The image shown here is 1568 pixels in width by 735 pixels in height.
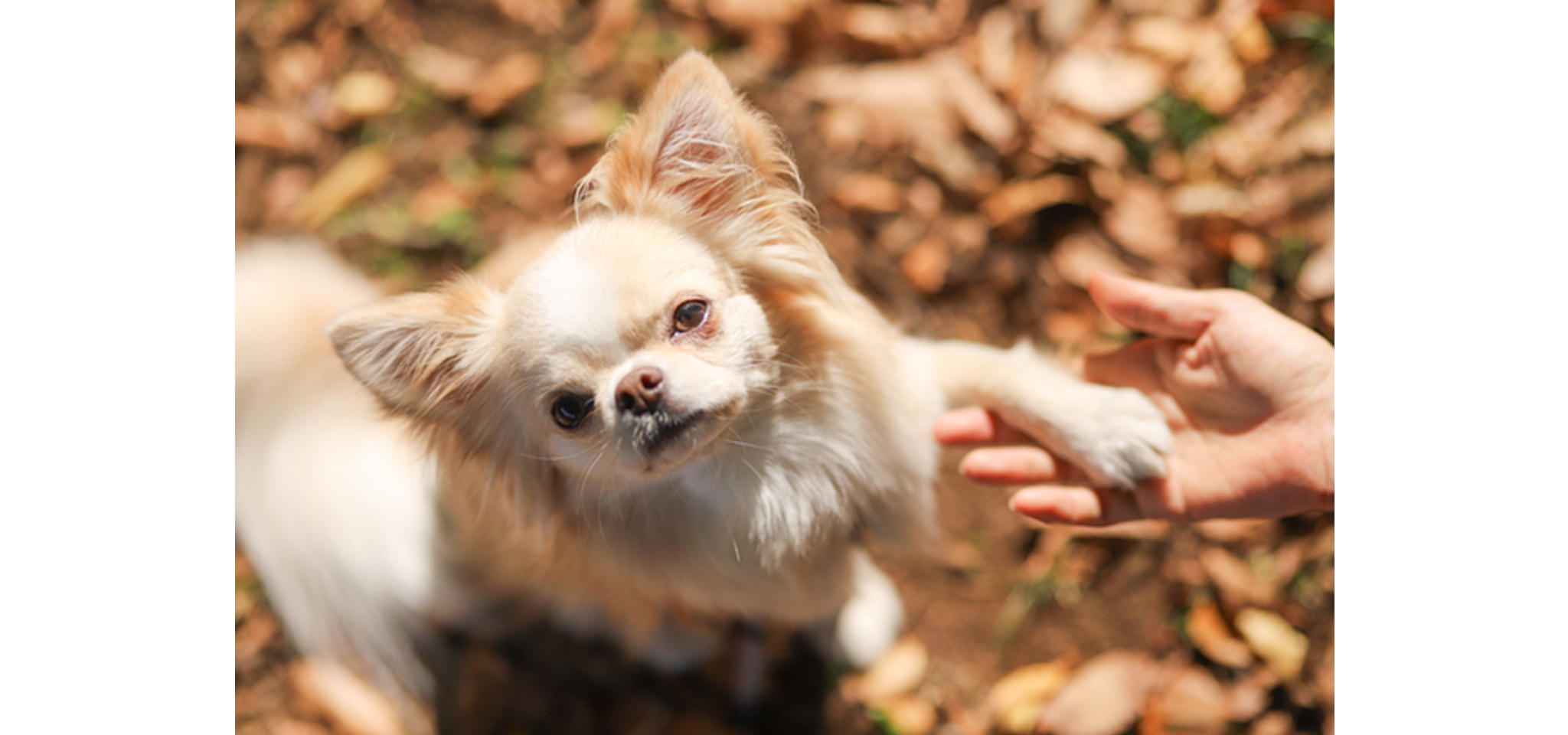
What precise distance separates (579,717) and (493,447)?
1.29 meters

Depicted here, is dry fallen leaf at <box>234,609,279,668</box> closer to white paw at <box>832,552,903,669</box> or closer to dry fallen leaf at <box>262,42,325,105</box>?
white paw at <box>832,552,903,669</box>

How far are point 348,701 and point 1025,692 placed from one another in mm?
2208

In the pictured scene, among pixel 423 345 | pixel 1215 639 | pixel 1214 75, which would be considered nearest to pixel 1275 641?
pixel 1215 639

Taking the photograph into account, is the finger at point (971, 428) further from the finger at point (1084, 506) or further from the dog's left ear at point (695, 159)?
the dog's left ear at point (695, 159)

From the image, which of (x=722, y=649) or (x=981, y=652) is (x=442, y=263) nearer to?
(x=722, y=649)

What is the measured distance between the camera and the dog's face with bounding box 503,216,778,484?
1.56 meters

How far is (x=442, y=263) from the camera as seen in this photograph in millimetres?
3203

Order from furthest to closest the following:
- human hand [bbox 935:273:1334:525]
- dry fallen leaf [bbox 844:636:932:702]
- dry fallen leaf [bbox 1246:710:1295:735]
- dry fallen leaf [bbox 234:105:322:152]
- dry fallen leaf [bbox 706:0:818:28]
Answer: dry fallen leaf [bbox 234:105:322:152] → dry fallen leaf [bbox 706:0:818:28] → dry fallen leaf [bbox 844:636:932:702] → dry fallen leaf [bbox 1246:710:1295:735] → human hand [bbox 935:273:1334:525]

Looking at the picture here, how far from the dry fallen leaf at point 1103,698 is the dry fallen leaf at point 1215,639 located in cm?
16

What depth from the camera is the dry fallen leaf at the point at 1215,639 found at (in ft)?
8.00

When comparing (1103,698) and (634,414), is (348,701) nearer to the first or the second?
(634,414)

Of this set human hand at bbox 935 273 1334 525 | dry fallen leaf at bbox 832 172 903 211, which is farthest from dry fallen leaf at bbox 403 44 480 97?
human hand at bbox 935 273 1334 525

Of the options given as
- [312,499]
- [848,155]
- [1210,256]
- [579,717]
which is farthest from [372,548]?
[1210,256]

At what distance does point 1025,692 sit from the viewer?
8.32 ft
